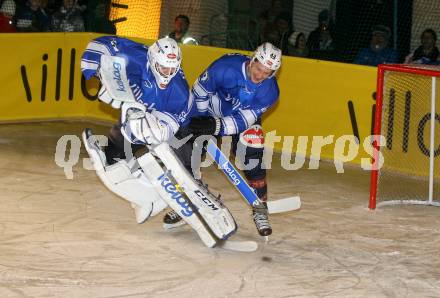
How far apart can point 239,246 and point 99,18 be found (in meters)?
6.07

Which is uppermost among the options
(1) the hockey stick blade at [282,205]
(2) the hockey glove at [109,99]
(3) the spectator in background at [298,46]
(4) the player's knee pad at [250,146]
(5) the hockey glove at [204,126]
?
(3) the spectator in background at [298,46]

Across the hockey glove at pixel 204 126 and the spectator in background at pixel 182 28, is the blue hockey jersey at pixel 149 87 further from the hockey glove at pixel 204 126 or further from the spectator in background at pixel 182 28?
the spectator in background at pixel 182 28

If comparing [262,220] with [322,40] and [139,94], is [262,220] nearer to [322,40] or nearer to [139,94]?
[139,94]

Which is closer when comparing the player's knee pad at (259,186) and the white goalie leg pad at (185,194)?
the white goalie leg pad at (185,194)

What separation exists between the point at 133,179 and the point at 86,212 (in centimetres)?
103

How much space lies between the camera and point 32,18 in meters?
11.9

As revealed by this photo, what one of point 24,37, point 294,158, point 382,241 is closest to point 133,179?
point 382,241

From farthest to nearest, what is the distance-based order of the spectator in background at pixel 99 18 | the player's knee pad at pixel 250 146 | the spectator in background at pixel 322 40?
1. the spectator in background at pixel 99 18
2. the spectator in background at pixel 322 40
3. the player's knee pad at pixel 250 146

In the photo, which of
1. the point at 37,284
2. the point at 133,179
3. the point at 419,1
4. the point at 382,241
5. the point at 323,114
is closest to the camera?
the point at 37,284

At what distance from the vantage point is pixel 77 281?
5926 mm

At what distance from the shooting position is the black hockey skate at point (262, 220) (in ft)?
23.0

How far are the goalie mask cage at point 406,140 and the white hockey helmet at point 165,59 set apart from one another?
226 centimetres

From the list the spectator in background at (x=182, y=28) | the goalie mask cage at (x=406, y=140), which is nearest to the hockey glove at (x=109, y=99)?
the goalie mask cage at (x=406, y=140)

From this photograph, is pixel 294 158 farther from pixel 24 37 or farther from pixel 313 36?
pixel 24 37
